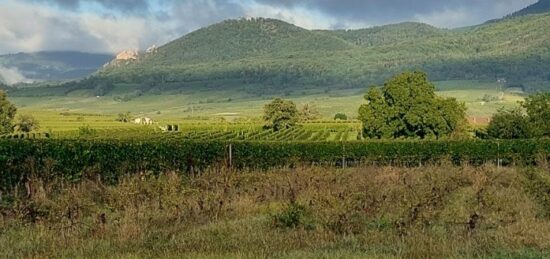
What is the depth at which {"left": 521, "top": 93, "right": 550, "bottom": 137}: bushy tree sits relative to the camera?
72000 mm

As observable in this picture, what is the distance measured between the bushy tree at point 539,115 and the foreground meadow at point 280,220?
57586 millimetres

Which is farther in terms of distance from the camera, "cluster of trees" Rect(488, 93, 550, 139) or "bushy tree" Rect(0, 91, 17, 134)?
"bushy tree" Rect(0, 91, 17, 134)

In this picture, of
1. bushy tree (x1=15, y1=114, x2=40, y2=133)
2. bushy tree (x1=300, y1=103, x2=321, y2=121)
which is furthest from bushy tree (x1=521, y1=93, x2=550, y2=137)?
bushy tree (x1=300, y1=103, x2=321, y2=121)

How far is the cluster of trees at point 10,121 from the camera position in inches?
3858

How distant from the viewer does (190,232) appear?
11383 millimetres

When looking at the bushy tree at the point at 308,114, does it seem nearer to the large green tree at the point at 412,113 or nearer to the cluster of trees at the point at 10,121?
the cluster of trees at the point at 10,121

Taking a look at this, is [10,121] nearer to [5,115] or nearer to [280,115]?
[5,115]

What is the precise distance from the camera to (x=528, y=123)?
74.2 metres

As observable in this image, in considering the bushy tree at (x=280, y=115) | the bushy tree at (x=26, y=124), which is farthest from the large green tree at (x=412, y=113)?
the bushy tree at (x=26, y=124)

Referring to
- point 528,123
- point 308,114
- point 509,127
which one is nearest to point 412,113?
point 509,127

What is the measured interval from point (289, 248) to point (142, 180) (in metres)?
8.88

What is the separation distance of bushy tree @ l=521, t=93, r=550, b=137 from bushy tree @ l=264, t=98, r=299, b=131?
51939 millimetres

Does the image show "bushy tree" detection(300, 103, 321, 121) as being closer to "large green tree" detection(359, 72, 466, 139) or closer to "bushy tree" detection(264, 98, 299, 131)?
"bushy tree" detection(264, 98, 299, 131)

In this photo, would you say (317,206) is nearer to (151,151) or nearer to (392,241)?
(392,241)
